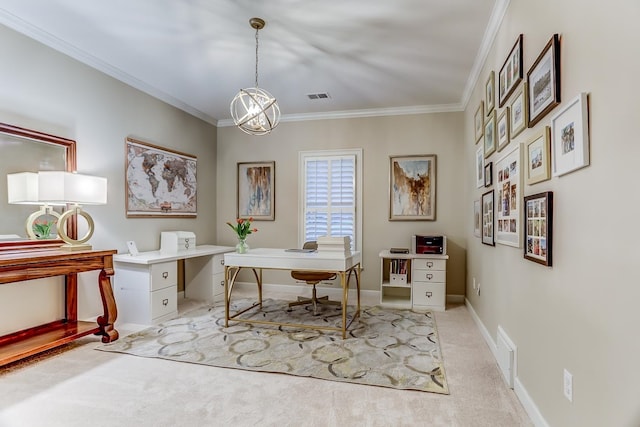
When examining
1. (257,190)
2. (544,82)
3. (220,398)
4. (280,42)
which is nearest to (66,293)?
(220,398)

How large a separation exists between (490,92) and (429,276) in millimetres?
2270

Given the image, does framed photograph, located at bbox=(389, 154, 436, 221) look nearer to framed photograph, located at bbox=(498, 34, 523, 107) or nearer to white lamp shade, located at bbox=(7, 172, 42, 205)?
framed photograph, located at bbox=(498, 34, 523, 107)

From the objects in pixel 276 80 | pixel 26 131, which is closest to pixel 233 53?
pixel 276 80

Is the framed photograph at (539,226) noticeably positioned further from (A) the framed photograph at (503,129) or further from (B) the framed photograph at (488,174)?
(B) the framed photograph at (488,174)

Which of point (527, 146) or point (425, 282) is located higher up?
point (527, 146)

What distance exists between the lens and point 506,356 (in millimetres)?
2357

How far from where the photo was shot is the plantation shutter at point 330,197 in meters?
5.14

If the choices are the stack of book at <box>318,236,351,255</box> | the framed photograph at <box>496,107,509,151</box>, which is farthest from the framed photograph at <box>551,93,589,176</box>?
the stack of book at <box>318,236,351,255</box>

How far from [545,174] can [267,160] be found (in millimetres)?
4257

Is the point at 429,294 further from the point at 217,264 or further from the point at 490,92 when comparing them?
the point at 217,264

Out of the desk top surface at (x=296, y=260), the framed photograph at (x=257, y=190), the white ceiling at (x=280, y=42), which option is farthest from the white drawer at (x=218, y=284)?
the white ceiling at (x=280, y=42)

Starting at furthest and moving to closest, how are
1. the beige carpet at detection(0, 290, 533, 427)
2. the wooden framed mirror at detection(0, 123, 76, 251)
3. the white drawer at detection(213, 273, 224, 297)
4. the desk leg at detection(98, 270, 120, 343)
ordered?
the white drawer at detection(213, 273, 224, 297) < the desk leg at detection(98, 270, 120, 343) < the wooden framed mirror at detection(0, 123, 76, 251) < the beige carpet at detection(0, 290, 533, 427)

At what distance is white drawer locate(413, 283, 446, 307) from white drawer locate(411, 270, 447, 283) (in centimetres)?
5

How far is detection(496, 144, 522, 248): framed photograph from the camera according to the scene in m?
2.20
